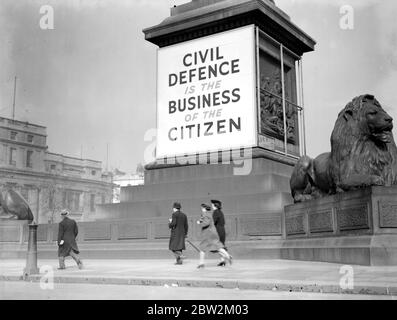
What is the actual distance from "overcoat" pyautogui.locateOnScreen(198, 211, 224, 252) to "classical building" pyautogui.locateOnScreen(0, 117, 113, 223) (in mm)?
41577

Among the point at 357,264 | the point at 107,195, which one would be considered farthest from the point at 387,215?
the point at 107,195

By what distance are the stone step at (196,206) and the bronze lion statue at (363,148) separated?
365 centimetres

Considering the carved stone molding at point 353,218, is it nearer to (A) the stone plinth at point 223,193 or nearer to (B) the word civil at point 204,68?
(A) the stone plinth at point 223,193

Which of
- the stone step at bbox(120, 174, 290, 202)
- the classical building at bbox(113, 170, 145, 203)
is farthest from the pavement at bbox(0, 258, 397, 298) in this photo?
the classical building at bbox(113, 170, 145, 203)

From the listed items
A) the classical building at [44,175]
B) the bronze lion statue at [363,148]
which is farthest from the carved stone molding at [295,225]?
the classical building at [44,175]

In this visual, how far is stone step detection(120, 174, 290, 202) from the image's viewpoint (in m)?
19.4

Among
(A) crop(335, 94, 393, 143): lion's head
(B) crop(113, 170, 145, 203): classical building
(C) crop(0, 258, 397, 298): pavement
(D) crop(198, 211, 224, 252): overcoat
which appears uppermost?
(B) crop(113, 170, 145, 203): classical building

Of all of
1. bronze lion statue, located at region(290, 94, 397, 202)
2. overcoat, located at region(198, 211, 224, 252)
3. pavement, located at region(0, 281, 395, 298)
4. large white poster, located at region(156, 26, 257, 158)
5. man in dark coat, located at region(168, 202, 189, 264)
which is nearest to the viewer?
pavement, located at region(0, 281, 395, 298)

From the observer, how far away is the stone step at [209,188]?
1941cm

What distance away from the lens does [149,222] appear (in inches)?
762

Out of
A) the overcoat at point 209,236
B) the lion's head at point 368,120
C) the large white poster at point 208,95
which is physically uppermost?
the large white poster at point 208,95

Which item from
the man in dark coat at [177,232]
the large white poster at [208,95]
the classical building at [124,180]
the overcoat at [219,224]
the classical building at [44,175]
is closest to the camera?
the overcoat at [219,224]

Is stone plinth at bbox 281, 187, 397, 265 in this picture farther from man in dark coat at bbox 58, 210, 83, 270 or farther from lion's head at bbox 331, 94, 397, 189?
man in dark coat at bbox 58, 210, 83, 270

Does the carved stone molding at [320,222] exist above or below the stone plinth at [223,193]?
below
